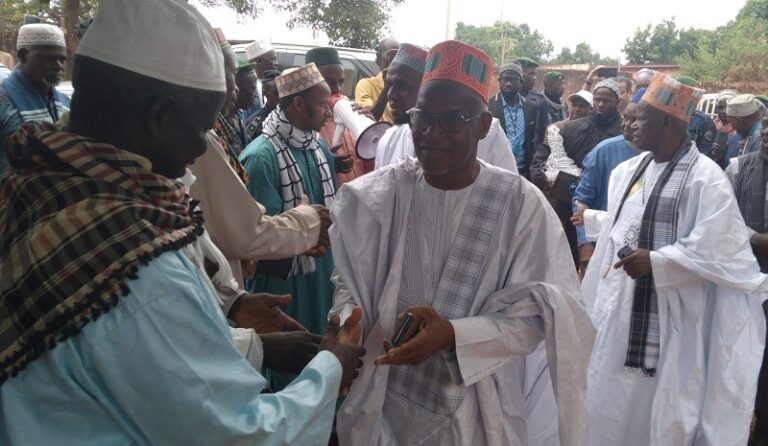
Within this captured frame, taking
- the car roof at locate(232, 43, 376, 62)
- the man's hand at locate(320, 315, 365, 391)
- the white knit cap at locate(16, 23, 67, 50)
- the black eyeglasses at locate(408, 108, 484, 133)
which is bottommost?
the car roof at locate(232, 43, 376, 62)

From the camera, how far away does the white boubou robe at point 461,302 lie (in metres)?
2.18

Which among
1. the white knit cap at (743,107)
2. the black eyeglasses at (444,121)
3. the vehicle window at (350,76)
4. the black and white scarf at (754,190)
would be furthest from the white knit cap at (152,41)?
the vehicle window at (350,76)

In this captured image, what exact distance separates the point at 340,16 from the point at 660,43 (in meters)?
46.5

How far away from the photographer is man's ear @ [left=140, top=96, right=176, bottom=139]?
4.33 ft

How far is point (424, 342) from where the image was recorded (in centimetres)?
201

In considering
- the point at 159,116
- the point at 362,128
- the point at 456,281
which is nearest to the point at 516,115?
the point at 362,128

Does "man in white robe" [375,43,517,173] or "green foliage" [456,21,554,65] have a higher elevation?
"man in white robe" [375,43,517,173]

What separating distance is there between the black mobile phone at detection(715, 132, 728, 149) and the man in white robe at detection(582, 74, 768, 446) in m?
6.97

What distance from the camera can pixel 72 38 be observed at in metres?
8.79

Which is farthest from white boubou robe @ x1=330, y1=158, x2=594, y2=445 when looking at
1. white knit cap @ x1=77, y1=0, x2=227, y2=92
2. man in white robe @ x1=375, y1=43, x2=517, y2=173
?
man in white robe @ x1=375, y1=43, x2=517, y2=173

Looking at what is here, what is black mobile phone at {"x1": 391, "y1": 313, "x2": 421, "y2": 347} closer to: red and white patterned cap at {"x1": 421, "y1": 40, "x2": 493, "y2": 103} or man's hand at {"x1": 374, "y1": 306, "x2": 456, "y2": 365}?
man's hand at {"x1": 374, "y1": 306, "x2": 456, "y2": 365}

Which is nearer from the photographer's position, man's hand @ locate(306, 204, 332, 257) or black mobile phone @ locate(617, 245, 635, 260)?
man's hand @ locate(306, 204, 332, 257)

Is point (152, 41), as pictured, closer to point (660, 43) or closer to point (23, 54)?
point (23, 54)

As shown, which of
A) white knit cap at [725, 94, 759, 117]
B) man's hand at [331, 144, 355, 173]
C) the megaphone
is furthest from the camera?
white knit cap at [725, 94, 759, 117]
